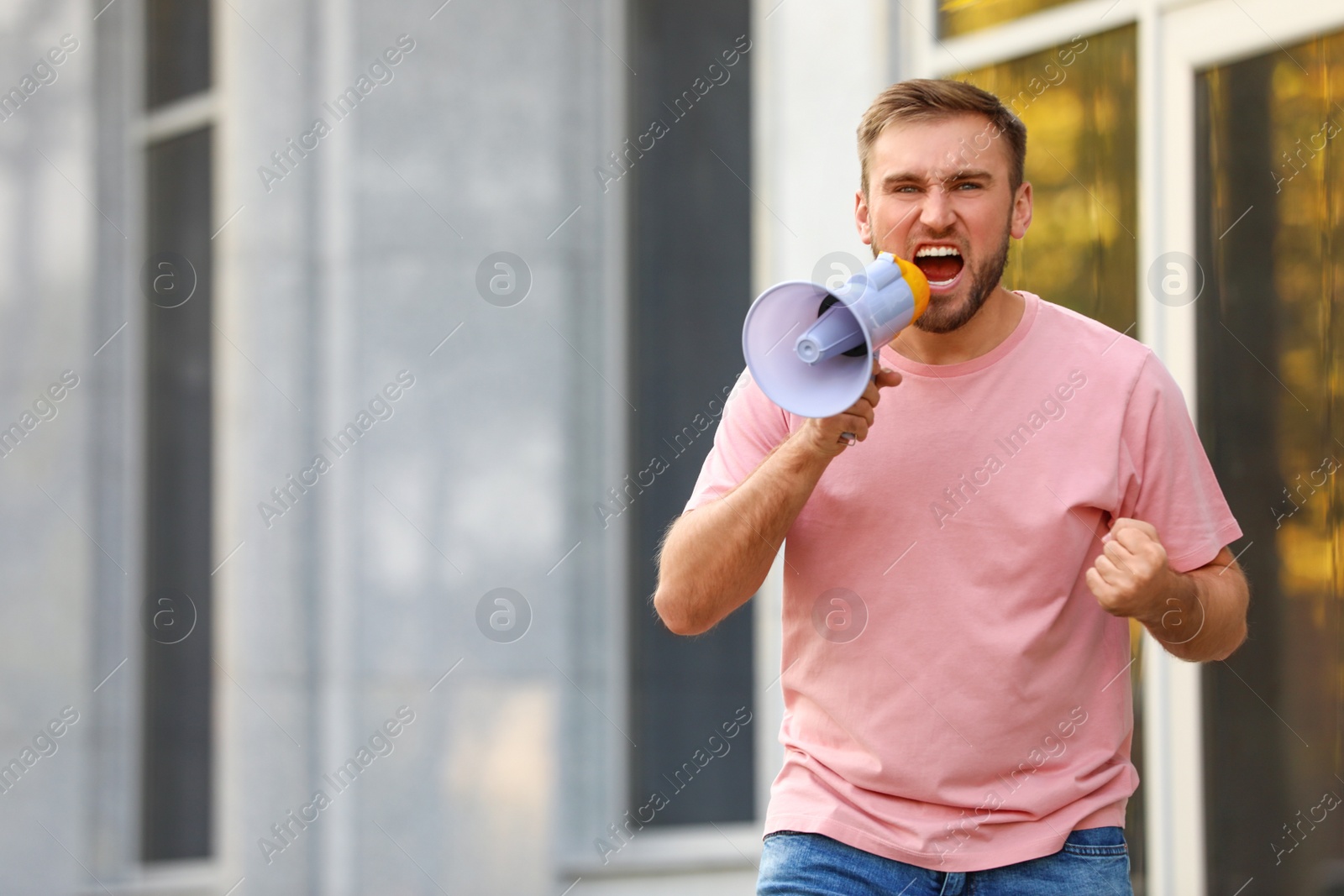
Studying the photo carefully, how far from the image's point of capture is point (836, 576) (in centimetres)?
284

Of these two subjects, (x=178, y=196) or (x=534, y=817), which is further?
(x=178, y=196)

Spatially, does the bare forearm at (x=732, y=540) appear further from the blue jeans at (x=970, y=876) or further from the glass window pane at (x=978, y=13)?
the glass window pane at (x=978, y=13)

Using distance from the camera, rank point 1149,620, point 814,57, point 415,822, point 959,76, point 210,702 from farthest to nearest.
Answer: point 210,702, point 415,822, point 814,57, point 959,76, point 1149,620

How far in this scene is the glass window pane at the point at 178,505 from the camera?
8.77 meters

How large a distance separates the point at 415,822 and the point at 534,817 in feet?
1.73

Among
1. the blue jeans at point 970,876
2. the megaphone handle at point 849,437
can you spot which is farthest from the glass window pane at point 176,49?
the blue jeans at point 970,876

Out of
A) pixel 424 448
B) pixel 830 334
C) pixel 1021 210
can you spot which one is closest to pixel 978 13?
pixel 1021 210

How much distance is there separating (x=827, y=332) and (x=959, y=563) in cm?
47

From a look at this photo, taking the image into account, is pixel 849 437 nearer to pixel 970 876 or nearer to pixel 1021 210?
pixel 1021 210

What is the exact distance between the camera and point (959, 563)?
279 centimetres

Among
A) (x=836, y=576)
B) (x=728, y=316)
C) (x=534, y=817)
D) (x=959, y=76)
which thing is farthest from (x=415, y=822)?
(x=836, y=576)

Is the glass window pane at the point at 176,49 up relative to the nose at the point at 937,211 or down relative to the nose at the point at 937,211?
up

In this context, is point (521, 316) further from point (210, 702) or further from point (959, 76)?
point (210, 702)

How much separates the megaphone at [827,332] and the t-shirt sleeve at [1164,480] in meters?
0.45
